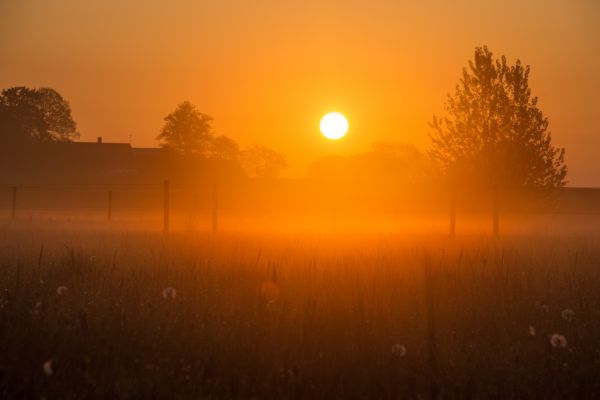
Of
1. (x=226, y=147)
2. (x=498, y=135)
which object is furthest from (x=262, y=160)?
(x=498, y=135)

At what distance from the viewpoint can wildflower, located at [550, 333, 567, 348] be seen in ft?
20.6

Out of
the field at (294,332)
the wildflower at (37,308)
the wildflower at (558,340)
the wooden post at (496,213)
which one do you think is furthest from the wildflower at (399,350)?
the wooden post at (496,213)

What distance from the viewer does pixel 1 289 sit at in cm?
865

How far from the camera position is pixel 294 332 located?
22.8ft

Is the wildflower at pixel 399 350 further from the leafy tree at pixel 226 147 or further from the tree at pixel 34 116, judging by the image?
the leafy tree at pixel 226 147

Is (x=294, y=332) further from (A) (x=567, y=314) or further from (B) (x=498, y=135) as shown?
(B) (x=498, y=135)

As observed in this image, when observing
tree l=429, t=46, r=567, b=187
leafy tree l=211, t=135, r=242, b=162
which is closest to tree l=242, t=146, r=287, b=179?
leafy tree l=211, t=135, r=242, b=162

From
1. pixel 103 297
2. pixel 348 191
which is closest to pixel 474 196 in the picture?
pixel 348 191

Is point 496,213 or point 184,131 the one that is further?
point 184,131

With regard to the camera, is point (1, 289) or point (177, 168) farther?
point (177, 168)

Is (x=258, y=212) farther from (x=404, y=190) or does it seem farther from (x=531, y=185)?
(x=531, y=185)

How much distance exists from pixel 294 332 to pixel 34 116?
78.7m

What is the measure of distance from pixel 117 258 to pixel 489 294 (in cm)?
653

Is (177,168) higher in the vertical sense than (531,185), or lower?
higher
